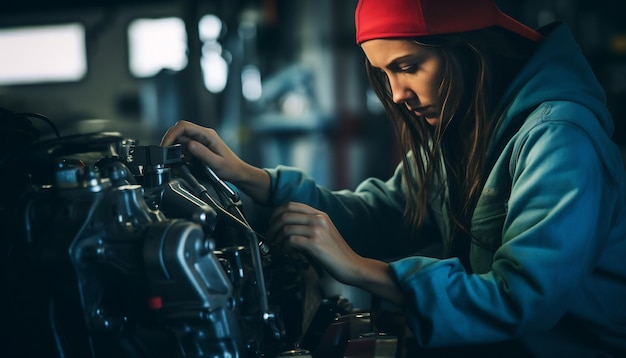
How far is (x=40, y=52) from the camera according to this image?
316 inches

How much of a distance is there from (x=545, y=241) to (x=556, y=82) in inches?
11.2

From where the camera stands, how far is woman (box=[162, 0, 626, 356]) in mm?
967

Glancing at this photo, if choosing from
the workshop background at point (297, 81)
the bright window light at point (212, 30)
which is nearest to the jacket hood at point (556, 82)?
the workshop background at point (297, 81)

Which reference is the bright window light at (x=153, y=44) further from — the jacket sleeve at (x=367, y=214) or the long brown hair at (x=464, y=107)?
the long brown hair at (x=464, y=107)

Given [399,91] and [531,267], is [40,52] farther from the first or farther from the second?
[531,267]

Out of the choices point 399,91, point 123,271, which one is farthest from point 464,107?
point 123,271

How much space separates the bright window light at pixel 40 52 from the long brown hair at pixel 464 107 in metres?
7.47

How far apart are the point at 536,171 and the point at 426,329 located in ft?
0.89

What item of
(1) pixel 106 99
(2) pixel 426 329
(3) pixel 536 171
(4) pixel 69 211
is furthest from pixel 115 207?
(1) pixel 106 99

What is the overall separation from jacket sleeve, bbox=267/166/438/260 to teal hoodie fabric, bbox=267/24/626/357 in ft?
0.96

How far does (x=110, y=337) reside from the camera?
3.00 ft

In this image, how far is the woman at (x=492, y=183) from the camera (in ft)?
3.17

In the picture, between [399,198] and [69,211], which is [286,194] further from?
[69,211]

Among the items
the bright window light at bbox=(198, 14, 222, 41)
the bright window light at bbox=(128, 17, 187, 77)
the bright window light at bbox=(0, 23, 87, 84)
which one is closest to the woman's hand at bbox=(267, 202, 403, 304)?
the bright window light at bbox=(198, 14, 222, 41)
